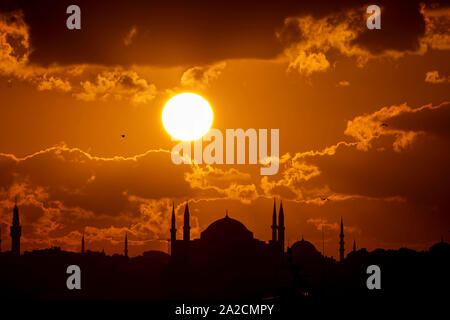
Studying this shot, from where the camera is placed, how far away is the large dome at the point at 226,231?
307 feet

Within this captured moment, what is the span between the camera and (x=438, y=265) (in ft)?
294

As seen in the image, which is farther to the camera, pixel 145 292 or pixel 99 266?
pixel 99 266

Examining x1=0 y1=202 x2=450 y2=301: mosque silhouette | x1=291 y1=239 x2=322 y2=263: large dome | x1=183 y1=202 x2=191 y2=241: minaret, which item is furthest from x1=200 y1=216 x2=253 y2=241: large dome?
x1=291 y1=239 x2=322 y2=263: large dome

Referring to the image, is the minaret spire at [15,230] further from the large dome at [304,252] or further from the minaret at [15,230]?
the large dome at [304,252]

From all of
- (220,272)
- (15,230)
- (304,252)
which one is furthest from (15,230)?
(304,252)

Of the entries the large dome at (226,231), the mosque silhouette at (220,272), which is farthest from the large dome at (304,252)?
the large dome at (226,231)

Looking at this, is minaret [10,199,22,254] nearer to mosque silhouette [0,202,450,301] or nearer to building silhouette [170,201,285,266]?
mosque silhouette [0,202,450,301]

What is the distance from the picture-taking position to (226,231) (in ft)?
308

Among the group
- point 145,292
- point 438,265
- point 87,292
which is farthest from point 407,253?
point 87,292

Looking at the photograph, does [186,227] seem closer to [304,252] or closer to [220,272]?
[220,272]

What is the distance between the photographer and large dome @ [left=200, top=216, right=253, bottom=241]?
307 ft
